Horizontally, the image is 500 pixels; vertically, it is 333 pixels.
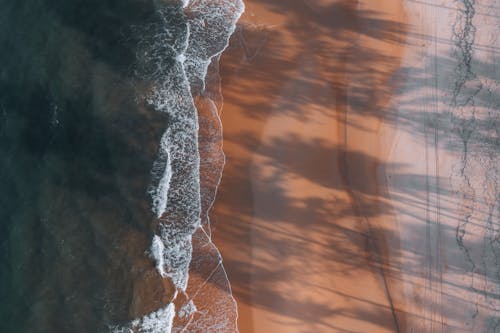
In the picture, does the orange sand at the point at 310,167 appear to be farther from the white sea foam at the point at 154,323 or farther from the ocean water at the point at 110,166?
the white sea foam at the point at 154,323

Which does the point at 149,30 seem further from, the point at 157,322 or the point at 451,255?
the point at 451,255

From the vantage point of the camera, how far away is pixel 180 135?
11.0m

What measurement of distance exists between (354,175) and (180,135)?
152 inches

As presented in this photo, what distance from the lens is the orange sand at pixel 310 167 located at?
9438mm

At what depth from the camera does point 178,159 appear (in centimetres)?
1086

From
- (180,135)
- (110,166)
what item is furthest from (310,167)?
(110,166)

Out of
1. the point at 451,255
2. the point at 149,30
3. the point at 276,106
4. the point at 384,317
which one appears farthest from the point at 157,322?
the point at 149,30

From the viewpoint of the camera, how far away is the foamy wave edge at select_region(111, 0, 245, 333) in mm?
9992

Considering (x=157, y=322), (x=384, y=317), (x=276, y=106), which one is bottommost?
(x=157, y=322)

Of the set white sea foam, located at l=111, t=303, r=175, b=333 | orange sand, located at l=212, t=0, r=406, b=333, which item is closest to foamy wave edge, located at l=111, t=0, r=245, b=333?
white sea foam, located at l=111, t=303, r=175, b=333

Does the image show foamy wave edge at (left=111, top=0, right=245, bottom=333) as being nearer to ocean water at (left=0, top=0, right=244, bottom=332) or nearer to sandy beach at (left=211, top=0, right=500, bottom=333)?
ocean water at (left=0, top=0, right=244, bottom=332)

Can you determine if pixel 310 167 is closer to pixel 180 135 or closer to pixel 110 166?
pixel 180 135

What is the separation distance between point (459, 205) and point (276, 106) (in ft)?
13.8

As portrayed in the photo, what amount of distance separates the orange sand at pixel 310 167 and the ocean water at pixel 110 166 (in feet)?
1.87
